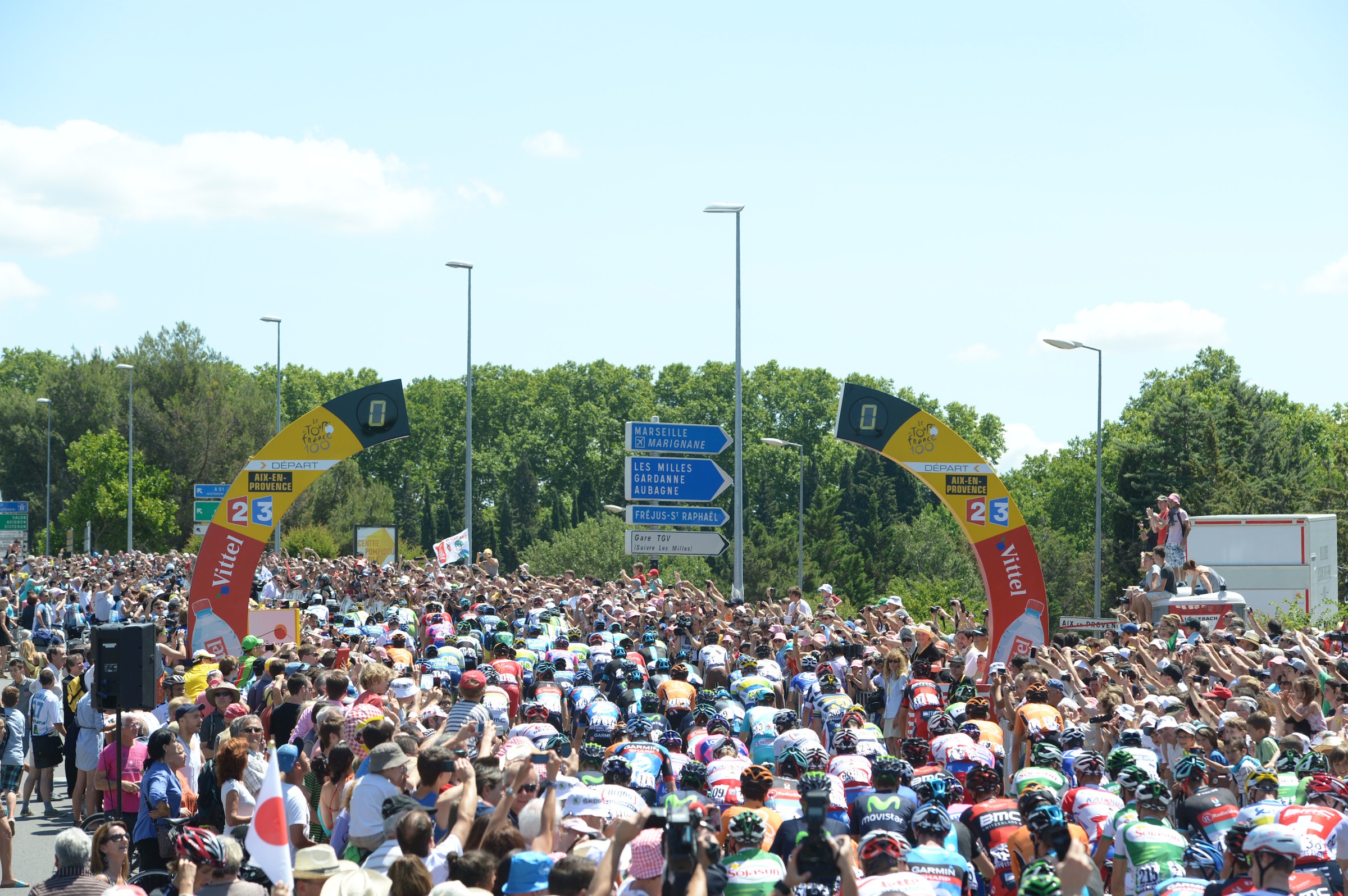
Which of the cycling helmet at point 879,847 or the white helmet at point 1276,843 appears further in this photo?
the cycling helmet at point 879,847

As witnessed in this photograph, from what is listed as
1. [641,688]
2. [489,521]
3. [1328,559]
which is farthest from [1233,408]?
[641,688]

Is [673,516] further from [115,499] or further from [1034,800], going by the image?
[115,499]

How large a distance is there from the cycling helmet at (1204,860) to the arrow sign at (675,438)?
17478 millimetres

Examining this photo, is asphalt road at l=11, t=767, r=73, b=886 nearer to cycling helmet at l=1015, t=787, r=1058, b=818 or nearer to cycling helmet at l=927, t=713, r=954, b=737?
cycling helmet at l=927, t=713, r=954, b=737

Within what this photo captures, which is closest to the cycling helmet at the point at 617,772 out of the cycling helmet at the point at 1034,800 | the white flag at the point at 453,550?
the cycling helmet at the point at 1034,800

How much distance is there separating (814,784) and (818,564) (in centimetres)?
4717

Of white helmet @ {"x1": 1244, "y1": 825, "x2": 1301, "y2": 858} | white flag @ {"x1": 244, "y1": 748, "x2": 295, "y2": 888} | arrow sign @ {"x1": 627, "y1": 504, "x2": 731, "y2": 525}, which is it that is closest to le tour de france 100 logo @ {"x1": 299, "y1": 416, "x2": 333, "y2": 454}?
arrow sign @ {"x1": 627, "y1": 504, "x2": 731, "y2": 525}

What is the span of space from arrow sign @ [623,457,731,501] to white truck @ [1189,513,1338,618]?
10.2 metres

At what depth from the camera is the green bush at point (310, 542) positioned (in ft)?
184

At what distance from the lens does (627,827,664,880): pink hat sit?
5.79m

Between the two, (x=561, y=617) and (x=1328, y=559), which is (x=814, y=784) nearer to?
(x=561, y=617)

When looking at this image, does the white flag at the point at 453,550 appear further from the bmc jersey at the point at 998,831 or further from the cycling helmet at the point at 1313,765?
the bmc jersey at the point at 998,831

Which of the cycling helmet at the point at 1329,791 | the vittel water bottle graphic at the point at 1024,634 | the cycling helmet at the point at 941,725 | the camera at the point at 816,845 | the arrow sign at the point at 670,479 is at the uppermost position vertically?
the arrow sign at the point at 670,479

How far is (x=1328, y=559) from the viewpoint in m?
27.2
